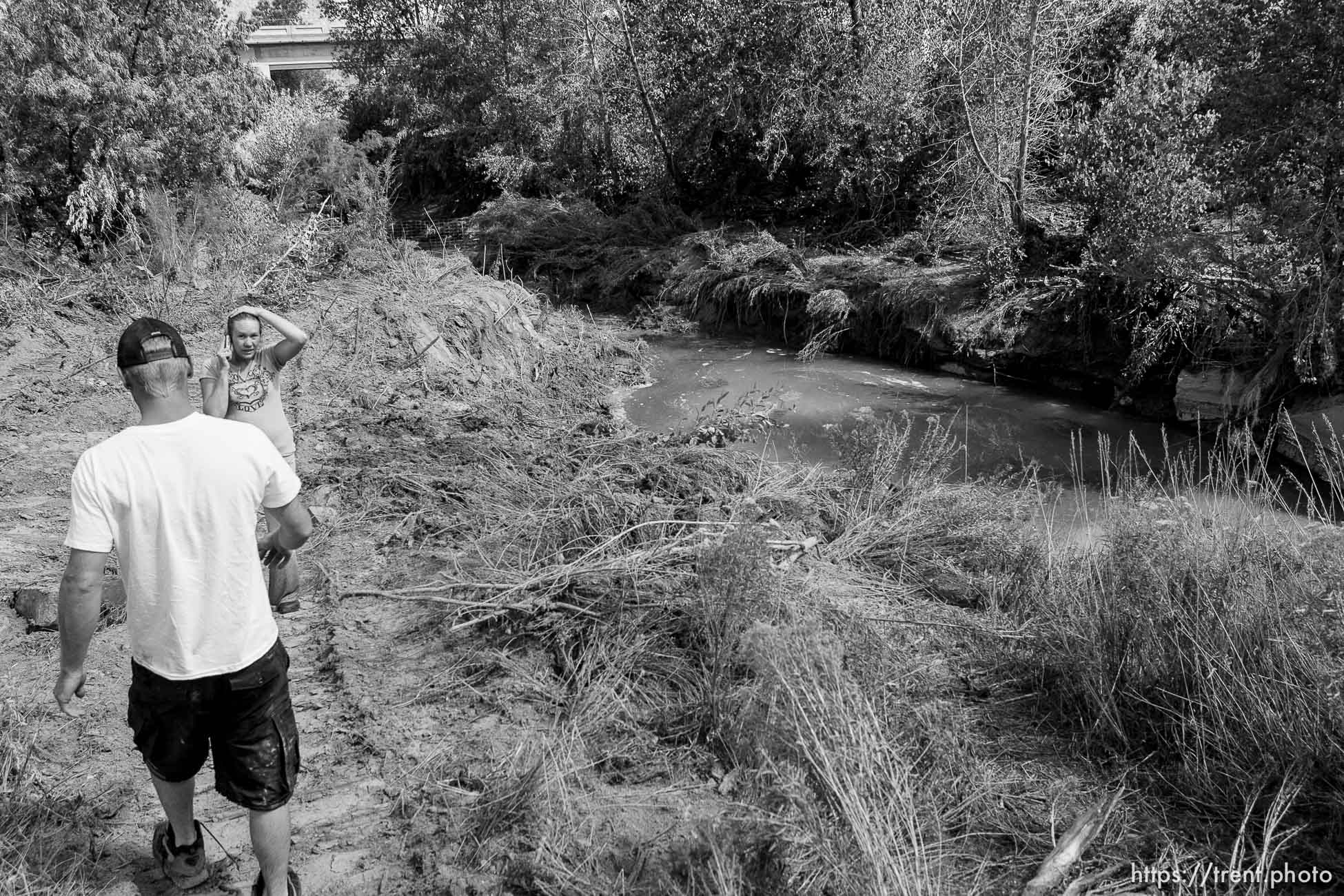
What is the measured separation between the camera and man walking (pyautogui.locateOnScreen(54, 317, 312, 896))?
8.49 ft

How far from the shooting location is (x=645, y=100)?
17312 mm

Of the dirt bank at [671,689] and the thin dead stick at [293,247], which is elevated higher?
the thin dead stick at [293,247]

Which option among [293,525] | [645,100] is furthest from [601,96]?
[293,525]

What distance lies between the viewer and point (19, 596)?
4789 mm

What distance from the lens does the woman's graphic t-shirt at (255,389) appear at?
4648 millimetres

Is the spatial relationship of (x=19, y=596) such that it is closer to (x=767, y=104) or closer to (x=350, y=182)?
(x=350, y=182)

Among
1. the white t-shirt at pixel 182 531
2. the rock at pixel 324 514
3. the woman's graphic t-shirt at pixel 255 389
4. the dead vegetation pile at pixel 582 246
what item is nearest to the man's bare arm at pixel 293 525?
the white t-shirt at pixel 182 531

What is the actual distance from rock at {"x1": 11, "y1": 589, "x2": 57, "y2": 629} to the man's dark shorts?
7.54 feet

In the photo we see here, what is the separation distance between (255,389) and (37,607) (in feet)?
4.90

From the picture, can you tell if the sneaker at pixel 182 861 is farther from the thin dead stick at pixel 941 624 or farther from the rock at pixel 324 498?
the rock at pixel 324 498

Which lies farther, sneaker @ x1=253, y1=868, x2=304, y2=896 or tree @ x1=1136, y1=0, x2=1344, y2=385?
tree @ x1=1136, y1=0, x2=1344, y2=385

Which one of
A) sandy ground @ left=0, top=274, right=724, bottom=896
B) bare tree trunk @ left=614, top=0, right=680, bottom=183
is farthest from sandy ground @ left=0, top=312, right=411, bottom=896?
bare tree trunk @ left=614, top=0, right=680, bottom=183

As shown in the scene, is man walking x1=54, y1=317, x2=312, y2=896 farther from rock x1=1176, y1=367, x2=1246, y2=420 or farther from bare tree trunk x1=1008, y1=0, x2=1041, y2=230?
bare tree trunk x1=1008, y1=0, x2=1041, y2=230

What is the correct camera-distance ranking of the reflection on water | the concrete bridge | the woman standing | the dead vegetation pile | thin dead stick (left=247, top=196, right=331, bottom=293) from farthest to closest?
the concrete bridge < the dead vegetation pile < thin dead stick (left=247, top=196, right=331, bottom=293) < the reflection on water < the woman standing
